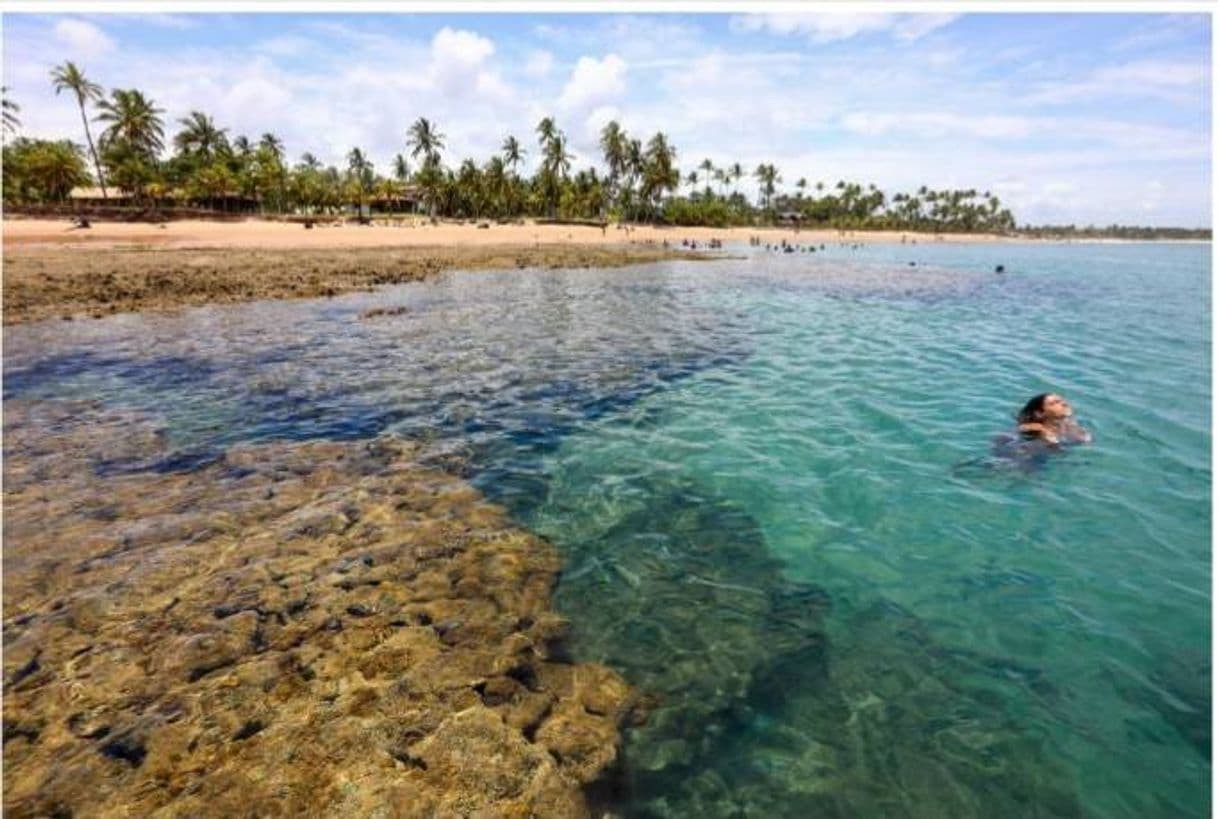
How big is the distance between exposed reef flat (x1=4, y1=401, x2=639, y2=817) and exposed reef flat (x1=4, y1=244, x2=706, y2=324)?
20.9 meters

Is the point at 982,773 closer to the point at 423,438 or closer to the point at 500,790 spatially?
the point at 500,790

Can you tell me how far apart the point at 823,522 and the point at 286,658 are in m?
6.56

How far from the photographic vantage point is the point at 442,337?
65.7 ft

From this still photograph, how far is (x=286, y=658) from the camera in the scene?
5344 millimetres

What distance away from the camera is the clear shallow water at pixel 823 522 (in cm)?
455

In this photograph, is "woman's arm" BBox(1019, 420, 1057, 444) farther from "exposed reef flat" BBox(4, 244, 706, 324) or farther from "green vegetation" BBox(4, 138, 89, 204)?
"green vegetation" BBox(4, 138, 89, 204)

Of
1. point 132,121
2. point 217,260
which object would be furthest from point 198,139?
point 217,260

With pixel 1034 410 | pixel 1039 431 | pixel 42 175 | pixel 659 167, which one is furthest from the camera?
pixel 659 167

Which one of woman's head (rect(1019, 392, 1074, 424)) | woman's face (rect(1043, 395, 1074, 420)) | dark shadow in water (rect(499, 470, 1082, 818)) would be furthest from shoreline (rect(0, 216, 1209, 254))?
woman's face (rect(1043, 395, 1074, 420))

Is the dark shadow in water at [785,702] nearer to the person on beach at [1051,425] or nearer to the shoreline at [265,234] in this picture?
the person on beach at [1051,425]

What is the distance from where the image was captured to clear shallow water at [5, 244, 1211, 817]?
455 centimetres

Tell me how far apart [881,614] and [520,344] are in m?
15.0

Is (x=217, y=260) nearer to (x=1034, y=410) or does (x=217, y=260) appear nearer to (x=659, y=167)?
(x=1034, y=410)

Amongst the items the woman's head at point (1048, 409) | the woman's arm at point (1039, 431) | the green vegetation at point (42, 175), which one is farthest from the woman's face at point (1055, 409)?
the green vegetation at point (42, 175)
